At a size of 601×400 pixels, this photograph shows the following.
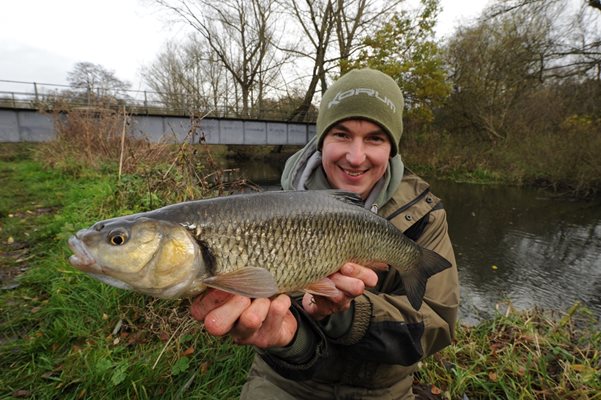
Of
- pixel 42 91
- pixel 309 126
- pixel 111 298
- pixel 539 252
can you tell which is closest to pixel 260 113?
pixel 309 126

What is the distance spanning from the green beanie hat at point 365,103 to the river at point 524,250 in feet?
11.8

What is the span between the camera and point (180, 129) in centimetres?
1274

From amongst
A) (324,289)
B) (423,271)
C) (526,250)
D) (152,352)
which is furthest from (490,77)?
(152,352)

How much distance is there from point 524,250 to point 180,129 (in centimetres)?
1200

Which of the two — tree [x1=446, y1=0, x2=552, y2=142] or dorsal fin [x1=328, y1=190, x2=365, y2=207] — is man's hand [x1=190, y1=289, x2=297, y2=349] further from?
tree [x1=446, y1=0, x2=552, y2=142]

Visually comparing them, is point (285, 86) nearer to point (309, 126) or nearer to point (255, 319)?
point (309, 126)

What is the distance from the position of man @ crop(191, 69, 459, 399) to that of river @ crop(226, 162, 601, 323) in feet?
10.7

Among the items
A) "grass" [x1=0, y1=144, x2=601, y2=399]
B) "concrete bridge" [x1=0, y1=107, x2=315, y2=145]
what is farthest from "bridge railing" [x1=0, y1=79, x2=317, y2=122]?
"grass" [x1=0, y1=144, x2=601, y2=399]

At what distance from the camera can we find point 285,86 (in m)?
22.2

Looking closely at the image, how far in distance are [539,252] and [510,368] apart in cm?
601

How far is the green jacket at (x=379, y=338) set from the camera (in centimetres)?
144

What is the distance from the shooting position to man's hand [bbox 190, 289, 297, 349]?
110 cm

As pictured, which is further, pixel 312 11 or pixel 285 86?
pixel 285 86

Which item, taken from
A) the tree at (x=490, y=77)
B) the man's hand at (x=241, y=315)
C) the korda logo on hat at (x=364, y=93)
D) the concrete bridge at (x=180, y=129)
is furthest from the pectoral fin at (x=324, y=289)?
the tree at (x=490, y=77)
